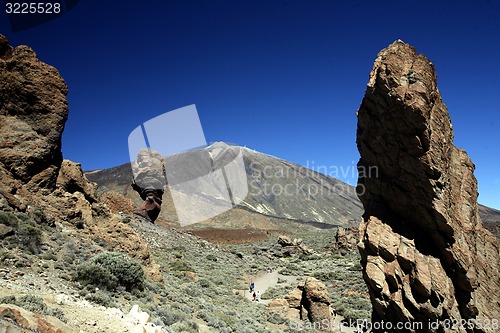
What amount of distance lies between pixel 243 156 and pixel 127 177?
72010 millimetres

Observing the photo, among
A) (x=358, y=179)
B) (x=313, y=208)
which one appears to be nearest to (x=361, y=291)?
(x=358, y=179)

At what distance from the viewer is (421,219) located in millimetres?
8750

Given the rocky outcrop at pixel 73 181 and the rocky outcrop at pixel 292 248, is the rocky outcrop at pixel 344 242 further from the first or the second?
the rocky outcrop at pixel 73 181

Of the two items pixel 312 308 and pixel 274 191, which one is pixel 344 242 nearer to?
pixel 312 308

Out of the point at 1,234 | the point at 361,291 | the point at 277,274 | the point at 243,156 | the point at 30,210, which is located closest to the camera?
the point at 1,234

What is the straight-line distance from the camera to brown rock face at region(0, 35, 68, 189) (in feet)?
39.0

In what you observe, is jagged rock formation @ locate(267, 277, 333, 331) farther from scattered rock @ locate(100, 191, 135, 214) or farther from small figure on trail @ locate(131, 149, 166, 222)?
scattered rock @ locate(100, 191, 135, 214)

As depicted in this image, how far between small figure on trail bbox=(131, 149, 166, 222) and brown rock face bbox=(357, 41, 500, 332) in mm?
30480

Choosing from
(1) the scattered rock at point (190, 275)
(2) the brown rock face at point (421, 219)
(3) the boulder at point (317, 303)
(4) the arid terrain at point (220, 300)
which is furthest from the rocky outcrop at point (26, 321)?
(1) the scattered rock at point (190, 275)

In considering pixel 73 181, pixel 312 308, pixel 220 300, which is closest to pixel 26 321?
pixel 73 181

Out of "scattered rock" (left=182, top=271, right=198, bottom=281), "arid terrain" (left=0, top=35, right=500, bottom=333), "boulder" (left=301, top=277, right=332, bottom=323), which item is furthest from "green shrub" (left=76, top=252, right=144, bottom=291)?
"boulder" (left=301, top=277, right=332, bottom=323)

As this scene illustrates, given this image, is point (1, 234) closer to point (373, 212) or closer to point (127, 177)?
point (373, 212)

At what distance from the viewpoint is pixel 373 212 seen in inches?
387

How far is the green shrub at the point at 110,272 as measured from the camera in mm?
9539
